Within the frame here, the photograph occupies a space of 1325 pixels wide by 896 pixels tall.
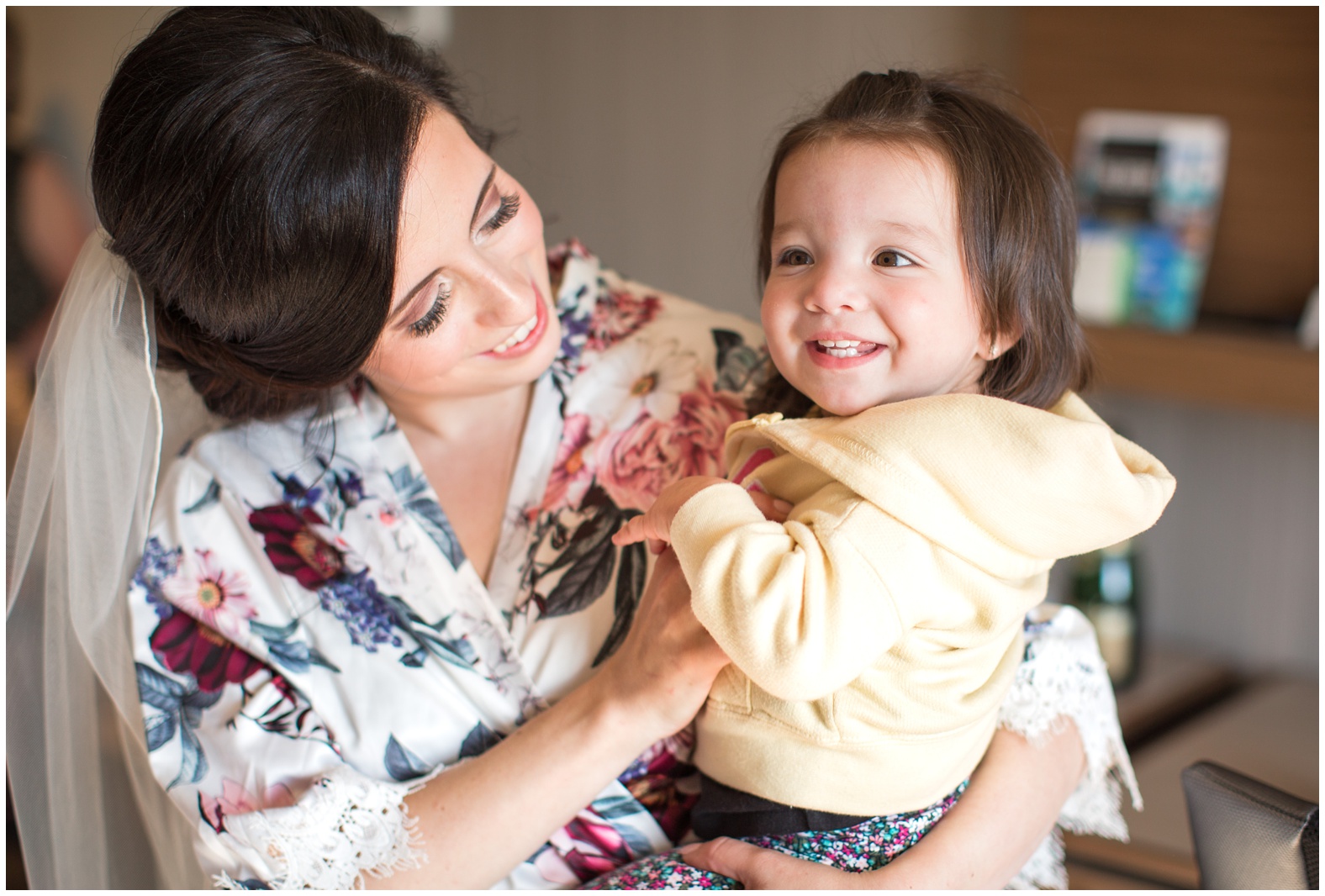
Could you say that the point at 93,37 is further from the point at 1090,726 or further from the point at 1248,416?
the point at 1090,726

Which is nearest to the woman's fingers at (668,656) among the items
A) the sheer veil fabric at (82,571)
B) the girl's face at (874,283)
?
the girl's face at (874,283)

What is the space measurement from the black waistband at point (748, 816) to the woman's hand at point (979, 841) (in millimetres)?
24

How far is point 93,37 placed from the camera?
165 inches

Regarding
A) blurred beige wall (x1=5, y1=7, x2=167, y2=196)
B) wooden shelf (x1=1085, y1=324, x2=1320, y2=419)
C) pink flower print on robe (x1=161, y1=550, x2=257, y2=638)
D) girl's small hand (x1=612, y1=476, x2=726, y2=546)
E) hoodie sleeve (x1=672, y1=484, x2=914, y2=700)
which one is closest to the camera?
hoodie sleeve (x1=672, y1=484, x2=914, y2=700)

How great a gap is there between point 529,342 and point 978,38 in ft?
5.62

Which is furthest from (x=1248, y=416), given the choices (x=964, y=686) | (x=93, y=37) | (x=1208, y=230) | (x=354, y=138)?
(x=93, y=37)

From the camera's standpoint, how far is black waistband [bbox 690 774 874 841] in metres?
1.07

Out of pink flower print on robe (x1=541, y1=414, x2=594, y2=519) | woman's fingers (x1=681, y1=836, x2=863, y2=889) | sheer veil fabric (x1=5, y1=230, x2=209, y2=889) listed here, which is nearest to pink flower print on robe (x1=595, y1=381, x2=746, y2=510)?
pink flower print on robe (x1=541, y1=414, x2=594, y2=519)

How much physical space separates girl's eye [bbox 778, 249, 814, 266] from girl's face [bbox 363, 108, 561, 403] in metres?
0.27

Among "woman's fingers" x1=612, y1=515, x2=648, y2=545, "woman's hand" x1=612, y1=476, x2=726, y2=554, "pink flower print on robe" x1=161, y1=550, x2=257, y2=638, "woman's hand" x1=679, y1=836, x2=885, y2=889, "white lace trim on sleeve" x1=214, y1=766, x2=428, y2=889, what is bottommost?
"white lace trim on sleeve" x1=214, y1=766, x2=428, y2=889

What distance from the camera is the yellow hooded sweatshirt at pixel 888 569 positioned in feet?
2.99

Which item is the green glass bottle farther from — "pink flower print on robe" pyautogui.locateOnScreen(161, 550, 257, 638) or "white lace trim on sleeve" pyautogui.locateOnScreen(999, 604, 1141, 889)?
"pink flower print on robe" pyautogui.locateOnScreen(161, 550, 257, 638)

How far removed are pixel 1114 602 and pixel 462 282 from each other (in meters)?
1.76

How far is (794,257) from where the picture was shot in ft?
3.64
